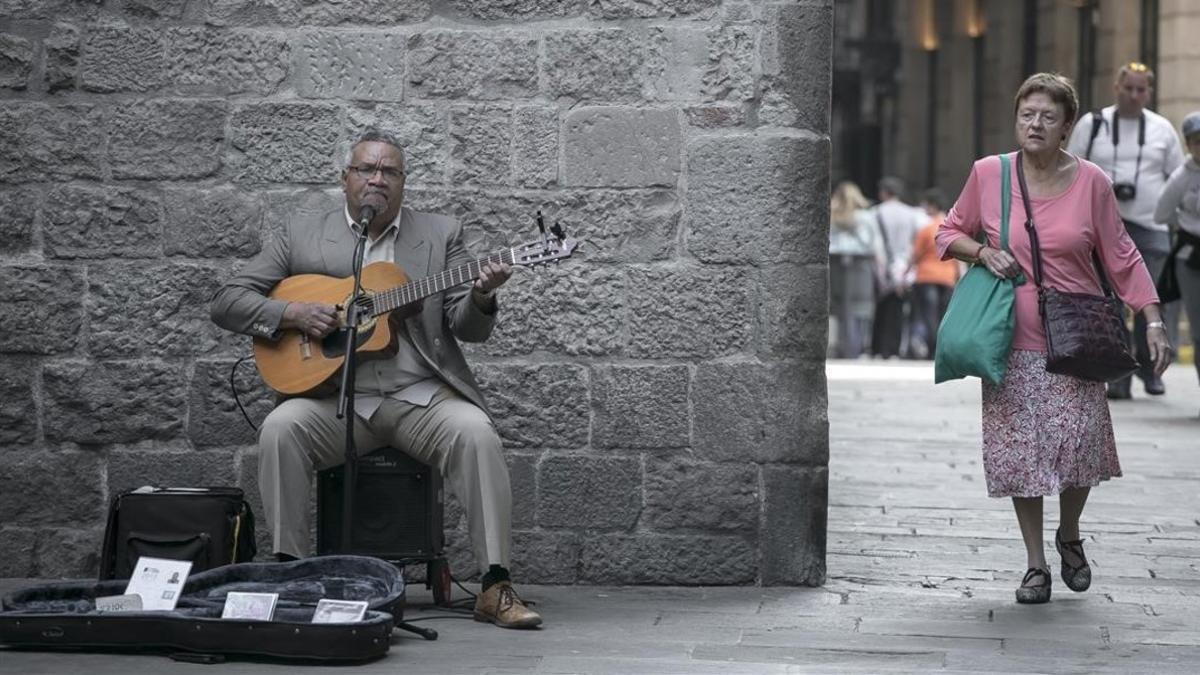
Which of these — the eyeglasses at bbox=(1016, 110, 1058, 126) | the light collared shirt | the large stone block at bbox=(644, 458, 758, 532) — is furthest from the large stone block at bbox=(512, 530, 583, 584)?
the eyeglasses at bbox=(1016, 110, 1058, 126)

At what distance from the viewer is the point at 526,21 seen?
26.9 feet

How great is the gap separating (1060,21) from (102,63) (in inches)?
908

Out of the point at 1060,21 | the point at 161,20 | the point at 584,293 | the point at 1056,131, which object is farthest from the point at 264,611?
the point at 1060,21

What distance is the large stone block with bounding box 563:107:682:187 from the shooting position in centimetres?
815

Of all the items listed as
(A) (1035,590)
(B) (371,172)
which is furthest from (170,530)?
(A) (1035,590)

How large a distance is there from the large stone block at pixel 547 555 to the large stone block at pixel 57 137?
187 cm

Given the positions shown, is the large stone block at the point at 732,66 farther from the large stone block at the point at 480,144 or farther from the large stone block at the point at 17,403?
the large stone block at the point at 17,403

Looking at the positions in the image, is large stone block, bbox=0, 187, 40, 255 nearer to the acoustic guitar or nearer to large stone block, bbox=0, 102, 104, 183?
large stone block, bbox=0, 102, 104, 183

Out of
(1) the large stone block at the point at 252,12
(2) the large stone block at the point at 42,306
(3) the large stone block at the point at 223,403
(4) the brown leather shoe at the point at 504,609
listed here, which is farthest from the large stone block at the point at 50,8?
(4) the brown leather shoe at the point at 504,609

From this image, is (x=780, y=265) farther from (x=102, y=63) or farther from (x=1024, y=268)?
(x=102, y=63)

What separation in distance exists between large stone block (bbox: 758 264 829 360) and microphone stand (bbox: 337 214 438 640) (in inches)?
55.0

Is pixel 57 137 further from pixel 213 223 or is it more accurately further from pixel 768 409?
pixel 768 409

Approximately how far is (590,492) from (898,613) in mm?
1143

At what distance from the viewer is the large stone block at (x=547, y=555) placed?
824cm
